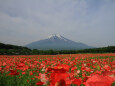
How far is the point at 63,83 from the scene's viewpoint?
0.49 meters

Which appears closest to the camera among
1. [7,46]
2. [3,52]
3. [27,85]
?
[27,85]

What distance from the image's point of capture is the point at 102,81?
34cm

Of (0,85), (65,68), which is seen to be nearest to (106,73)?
(65,68)

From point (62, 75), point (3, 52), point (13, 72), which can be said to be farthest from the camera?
point (3, 52)

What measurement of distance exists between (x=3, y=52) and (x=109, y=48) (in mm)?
22875

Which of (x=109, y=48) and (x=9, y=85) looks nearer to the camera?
(x=9, y=85)

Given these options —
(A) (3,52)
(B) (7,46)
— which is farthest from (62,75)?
(B) (7,46)

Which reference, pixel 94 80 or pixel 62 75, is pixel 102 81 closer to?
pixel 94 80

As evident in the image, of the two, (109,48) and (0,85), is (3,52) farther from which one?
(109,48)

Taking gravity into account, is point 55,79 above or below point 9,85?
above

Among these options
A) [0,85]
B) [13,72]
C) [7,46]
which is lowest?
[0,85]

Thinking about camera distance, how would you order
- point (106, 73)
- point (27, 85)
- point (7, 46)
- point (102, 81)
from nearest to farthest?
1. point (102, 81)
2. point (106, 73)
3. point (27, 85)
4. point (7, 46)

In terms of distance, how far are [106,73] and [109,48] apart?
31.2 meters

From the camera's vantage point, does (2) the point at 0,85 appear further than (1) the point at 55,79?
Yes
